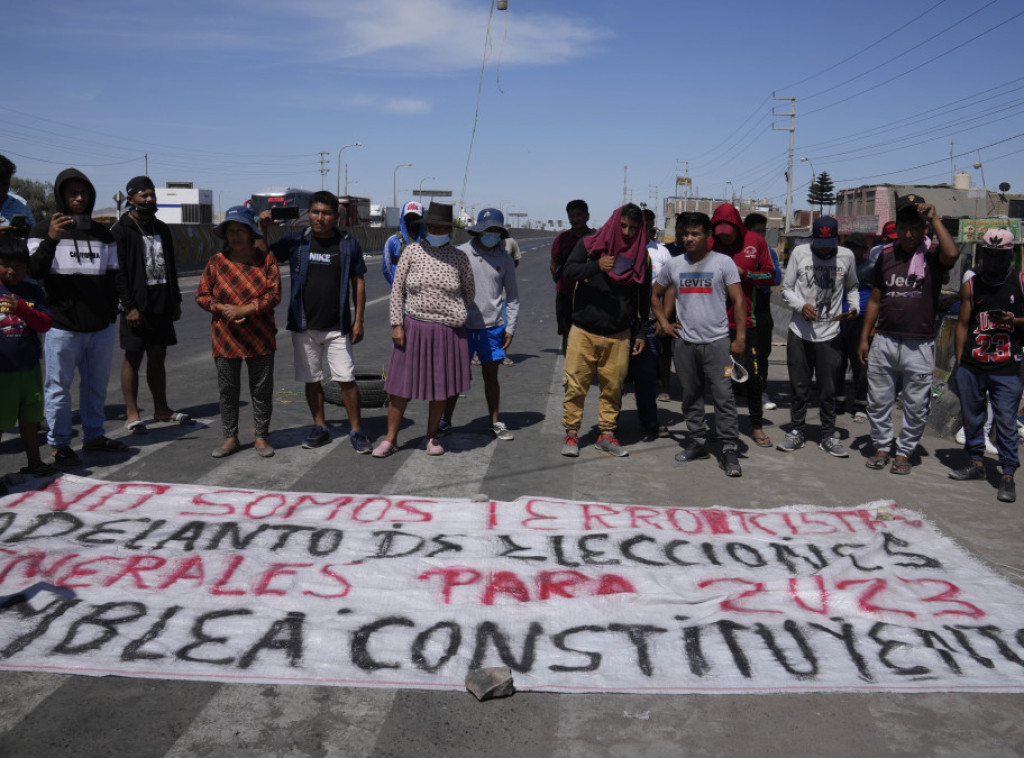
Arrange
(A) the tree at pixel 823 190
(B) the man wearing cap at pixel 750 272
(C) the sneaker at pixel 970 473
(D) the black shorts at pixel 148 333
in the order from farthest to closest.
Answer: (A) the tree at pixel 823 190, (B) the man wearing cap at pixel 750 272, (D) the black shorts at pixel 148 333, (C) the sneaker at pixel 970 473

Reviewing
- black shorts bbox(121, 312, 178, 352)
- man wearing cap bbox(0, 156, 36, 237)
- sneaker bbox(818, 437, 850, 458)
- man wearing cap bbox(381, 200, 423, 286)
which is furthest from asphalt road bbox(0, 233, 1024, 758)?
man wearing cap bbox(0, 156, 36, 237)

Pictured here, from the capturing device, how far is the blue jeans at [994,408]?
6.34 metres

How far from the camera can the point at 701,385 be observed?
7.23m

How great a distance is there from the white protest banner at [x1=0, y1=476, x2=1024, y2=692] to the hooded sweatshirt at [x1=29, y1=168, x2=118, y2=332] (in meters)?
1.54

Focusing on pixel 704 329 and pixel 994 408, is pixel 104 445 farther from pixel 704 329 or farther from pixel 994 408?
pixel 994 408

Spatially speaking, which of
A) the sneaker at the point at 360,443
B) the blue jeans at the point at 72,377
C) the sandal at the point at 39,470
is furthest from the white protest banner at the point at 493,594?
the sneaker at the point at 360,443

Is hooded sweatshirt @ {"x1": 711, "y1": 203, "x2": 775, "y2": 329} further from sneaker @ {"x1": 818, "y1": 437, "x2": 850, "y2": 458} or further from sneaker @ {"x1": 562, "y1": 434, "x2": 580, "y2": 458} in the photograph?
sneaker @ {"x1": 562, "y1": 434, "x2": 580, "y2": 458}

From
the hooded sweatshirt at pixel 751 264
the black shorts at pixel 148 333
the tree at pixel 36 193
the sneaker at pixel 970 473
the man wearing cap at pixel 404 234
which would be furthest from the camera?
the tree at pixel 36 193

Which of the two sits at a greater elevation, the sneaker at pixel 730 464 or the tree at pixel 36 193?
the tree at pixel 36 193

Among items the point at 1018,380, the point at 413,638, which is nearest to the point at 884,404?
the point at 1018,380

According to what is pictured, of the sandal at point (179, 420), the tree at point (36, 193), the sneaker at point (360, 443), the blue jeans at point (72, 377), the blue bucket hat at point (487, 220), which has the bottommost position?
the sneaker at point (360, 443)

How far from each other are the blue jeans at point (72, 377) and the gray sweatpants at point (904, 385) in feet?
19.5

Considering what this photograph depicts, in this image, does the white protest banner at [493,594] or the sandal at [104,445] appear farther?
the sandal at [104,445]

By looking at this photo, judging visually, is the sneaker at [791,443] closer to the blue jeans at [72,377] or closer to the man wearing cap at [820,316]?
the man wearing cap at [820,316]
